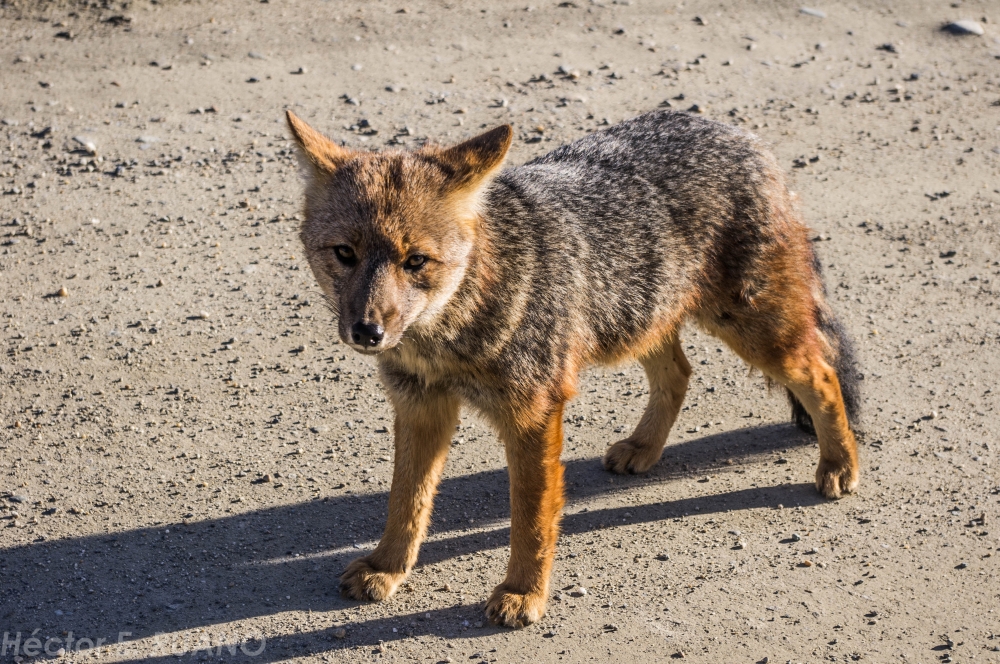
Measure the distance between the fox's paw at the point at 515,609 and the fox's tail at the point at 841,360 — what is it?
2063 millimetres

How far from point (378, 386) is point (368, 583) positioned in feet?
5.66

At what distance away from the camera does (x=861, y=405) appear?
20.0ft

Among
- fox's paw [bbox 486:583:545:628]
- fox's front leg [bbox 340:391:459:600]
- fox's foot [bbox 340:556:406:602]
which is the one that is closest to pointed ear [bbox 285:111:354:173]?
fox's front leg [bbox 340:391:459:600]

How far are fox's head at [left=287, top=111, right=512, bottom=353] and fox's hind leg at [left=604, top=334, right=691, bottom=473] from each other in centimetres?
179

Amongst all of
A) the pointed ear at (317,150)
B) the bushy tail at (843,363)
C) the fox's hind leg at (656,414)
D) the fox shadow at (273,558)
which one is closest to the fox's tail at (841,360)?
the bushy tail at (843,363)

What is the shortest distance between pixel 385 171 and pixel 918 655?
10.3ft

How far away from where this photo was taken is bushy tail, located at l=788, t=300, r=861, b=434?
5781 millimetres

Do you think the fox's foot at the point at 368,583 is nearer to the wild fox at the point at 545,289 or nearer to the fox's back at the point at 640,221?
the wild fox at the point at 545,289

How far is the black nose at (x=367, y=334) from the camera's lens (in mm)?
4051

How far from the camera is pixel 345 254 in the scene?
430 cm

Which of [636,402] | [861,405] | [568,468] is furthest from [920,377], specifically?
[568,468]

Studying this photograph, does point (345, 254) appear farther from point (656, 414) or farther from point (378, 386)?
point (656, 414)

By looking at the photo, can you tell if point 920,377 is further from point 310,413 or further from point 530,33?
point 530,33

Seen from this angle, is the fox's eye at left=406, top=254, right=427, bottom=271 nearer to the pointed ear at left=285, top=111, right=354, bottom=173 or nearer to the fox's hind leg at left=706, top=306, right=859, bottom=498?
the pointed ear at left=285, top=111, right=354, bottom=173
